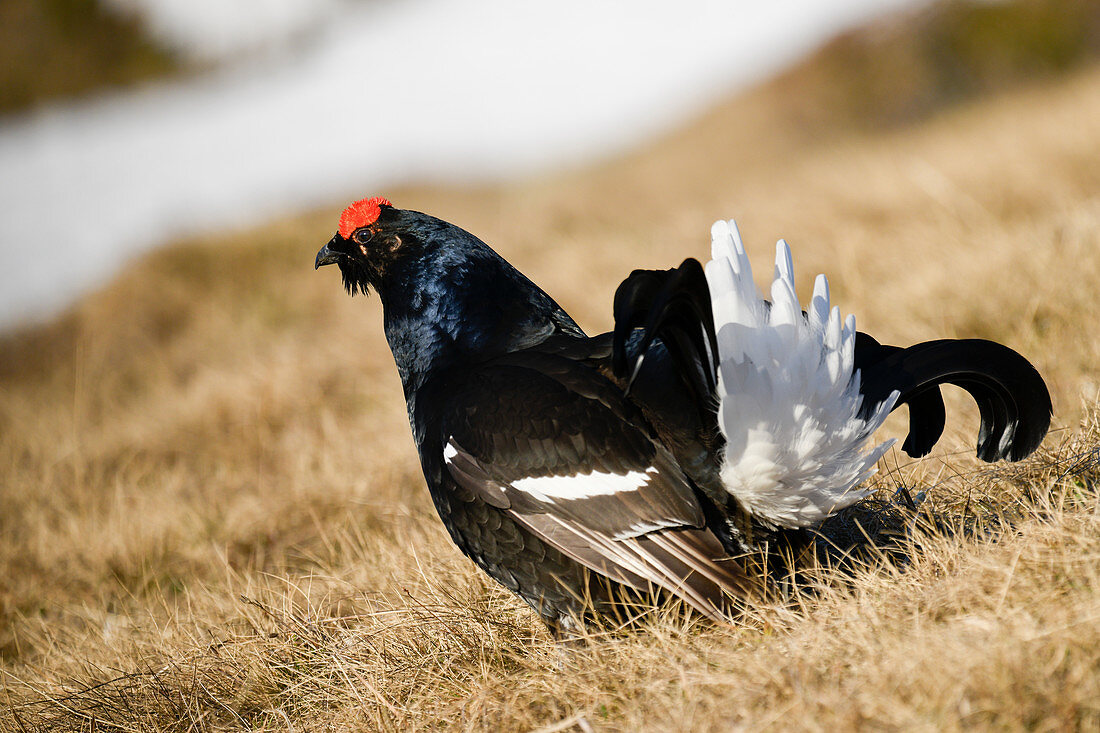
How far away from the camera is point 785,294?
1917mm

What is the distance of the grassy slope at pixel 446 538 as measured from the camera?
166 centimetres

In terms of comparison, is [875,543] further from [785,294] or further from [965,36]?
[965,36]

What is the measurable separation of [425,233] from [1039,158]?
5523mm

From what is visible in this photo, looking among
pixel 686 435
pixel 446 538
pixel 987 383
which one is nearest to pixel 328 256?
pixel 446 538

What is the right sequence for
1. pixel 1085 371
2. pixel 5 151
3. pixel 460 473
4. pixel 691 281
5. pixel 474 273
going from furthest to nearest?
pixel 5 151 < pixel 1085 371 < pixel 474 273 < pixel 460 473 < pixel 691 281

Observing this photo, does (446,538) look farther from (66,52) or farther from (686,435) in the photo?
(66,52)

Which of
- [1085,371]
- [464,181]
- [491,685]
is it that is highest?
[464,181]

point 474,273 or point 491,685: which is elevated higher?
point 474,273

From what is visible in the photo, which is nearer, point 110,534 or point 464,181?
point 110,534

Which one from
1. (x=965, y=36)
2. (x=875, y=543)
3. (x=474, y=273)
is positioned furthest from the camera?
(x=965, y=36)

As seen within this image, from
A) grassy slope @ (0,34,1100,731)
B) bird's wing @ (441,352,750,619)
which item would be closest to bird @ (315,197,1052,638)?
bird's wing @ (441,352,750,619)

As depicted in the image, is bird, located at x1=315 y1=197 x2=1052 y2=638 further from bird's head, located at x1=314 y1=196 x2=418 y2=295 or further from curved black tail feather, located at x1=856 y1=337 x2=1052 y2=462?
bird's head, located at x1=314 y1=196 x2=418 y2=295

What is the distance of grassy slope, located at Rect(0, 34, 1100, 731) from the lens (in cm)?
166

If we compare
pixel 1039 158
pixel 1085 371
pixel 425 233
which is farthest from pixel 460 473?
pixel 1039 158
